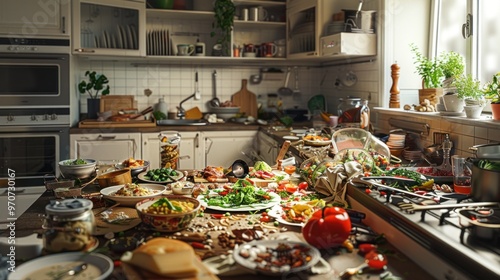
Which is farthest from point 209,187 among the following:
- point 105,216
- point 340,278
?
point 340,278

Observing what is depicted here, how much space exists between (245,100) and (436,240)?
389 centimetres

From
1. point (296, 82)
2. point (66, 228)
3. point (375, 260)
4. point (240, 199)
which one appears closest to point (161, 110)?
point (296, 82)

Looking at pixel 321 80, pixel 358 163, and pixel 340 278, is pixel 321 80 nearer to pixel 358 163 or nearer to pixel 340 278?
pixel 358 163

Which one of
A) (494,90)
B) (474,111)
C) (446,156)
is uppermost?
(494,90)

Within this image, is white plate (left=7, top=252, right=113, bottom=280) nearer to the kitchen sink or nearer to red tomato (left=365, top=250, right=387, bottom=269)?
red tomato (left=365, top=250, right=387, bottom=269)

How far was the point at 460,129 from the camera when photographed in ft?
8.65

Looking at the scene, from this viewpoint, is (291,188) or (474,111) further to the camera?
(474,111)

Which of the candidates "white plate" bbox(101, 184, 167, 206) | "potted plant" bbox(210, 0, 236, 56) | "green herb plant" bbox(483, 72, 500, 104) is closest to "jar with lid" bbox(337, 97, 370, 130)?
"green herb plant" bbox(483, 72, 500, 104)

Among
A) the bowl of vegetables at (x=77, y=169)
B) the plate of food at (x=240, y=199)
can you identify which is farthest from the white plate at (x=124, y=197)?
the bowl of vegetables at (x=77, y=169)

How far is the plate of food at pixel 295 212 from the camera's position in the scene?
1.76 m

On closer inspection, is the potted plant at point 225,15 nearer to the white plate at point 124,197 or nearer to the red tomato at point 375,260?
the white plate at point 124,197

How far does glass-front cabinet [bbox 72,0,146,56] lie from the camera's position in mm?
4234

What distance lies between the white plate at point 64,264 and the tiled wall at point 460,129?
1.90 metres

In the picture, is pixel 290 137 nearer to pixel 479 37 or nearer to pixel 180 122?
pixel 180 122
